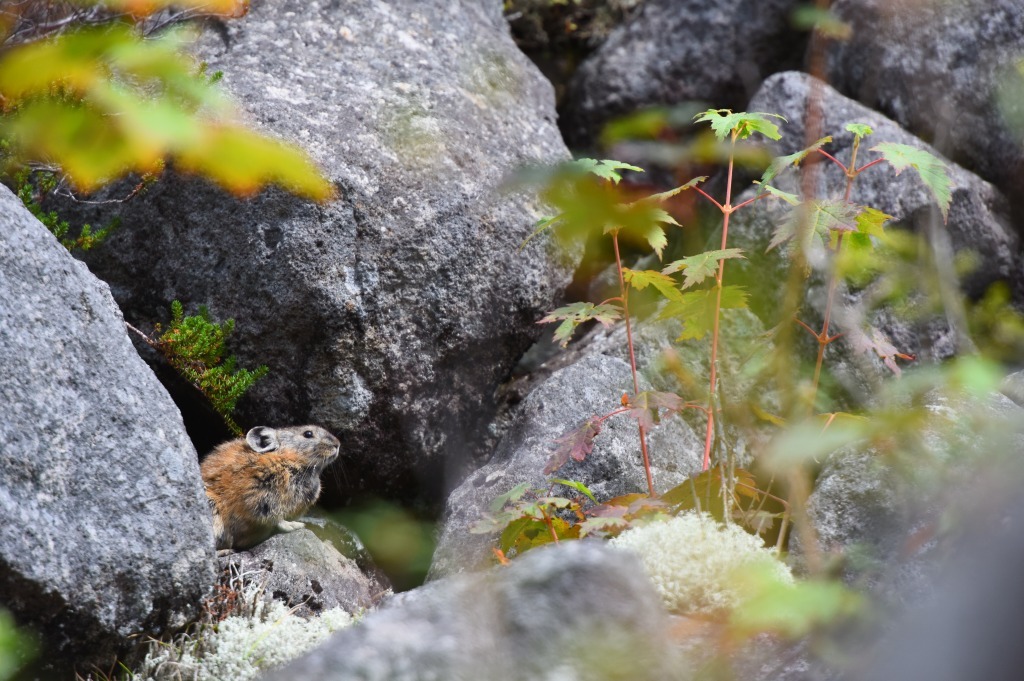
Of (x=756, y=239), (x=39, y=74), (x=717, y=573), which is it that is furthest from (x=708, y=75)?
(x=39, y=74)

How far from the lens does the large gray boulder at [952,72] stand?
6605 millimetres

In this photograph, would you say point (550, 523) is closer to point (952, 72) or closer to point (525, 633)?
point (525, 633)

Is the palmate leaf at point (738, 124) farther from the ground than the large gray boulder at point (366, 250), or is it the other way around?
the palmate leaf at point (738, 124)

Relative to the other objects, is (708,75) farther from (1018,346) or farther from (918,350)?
(1018,346)

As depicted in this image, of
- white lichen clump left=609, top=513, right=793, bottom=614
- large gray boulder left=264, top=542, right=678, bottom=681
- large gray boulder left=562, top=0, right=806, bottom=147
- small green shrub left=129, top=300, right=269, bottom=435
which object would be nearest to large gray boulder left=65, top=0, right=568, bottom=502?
small green shrub left=129, top=300, right=269, bottom=435

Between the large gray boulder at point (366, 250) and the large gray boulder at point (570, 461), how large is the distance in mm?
532

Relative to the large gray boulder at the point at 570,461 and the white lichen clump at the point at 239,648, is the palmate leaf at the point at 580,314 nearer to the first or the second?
the large gray boulder at the point at 570,461

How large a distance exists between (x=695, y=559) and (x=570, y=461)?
1.52 metres

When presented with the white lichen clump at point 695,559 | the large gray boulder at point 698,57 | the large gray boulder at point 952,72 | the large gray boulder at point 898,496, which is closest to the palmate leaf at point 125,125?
the large gray boulder at point 898,496

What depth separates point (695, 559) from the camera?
3.88 m

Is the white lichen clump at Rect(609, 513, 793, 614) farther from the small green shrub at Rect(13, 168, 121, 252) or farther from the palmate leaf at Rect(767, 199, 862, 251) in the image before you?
the small green shrub at Rect(13, 168, 121, 252)

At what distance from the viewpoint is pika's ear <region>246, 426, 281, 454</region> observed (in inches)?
221

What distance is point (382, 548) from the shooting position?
6.03 m

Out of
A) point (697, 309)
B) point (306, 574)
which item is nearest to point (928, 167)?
point (697, 309)
